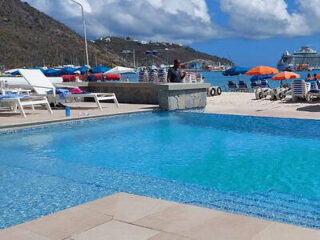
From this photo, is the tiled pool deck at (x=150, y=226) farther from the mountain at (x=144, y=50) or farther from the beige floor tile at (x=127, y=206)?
the mountain at (x=144, y=50)

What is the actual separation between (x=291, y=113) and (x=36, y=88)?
7024mm

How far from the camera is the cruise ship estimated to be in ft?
387

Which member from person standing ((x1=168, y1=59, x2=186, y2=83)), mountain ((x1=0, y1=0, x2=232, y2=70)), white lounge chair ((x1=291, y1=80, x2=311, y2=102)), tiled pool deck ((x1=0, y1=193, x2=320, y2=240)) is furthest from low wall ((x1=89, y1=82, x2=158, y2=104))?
mountain ((x1=0, y1=0, x2=232, y2=70))

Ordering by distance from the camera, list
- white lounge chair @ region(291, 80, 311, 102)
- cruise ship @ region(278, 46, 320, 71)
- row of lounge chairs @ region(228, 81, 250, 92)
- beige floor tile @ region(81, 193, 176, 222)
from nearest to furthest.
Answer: beige floor tile @ region(81, 193, 176, 222) < white lounge chair @ region(291, 80, 311, 102) < row of lounge chairs @ region(228, 81, 250, 92) < cruise ship @ region(278, 46, 320, 71)

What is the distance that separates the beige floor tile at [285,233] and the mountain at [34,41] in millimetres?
70497

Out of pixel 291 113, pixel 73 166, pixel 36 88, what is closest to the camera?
pixel 73 166

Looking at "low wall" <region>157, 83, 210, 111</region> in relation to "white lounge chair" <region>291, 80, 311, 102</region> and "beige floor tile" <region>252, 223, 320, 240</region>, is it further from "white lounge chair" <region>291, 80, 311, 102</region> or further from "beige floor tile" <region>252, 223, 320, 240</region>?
"beige floor tile" <region>252, 223, 320, 240</region>

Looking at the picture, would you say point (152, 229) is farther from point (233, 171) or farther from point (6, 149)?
point (6, 149)

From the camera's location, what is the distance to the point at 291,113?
Answer: 9.24 metres

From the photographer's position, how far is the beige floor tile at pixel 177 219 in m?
2.65

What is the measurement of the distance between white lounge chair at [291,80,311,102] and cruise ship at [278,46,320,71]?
11067 cm

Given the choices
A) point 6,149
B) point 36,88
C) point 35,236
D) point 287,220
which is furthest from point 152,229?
point 36,88

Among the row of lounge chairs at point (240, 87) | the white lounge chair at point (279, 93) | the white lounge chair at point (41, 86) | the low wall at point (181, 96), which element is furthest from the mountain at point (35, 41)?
the low wall at point (181, 96)

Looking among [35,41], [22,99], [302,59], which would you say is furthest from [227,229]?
[302,59]
